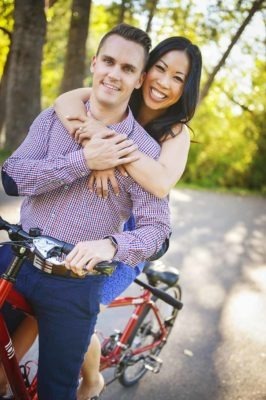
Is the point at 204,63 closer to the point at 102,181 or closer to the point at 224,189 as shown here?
the point at 224,189

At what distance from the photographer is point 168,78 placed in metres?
2.84

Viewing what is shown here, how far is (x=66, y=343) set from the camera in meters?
2.19

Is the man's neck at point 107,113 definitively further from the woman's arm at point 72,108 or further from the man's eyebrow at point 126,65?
the man's eyebrow at point 126,65

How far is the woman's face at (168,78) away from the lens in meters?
2.86

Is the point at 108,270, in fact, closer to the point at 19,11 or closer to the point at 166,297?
the point at 166,297

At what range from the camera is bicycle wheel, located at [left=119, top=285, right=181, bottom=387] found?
3.65 metres

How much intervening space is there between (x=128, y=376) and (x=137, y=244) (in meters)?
2.18

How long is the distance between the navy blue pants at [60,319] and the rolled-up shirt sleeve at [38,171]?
1.23ft

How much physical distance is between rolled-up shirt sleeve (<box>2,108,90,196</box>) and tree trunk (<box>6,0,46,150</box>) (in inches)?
163

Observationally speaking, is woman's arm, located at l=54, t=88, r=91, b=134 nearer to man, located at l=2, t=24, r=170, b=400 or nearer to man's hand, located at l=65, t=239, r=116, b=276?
man, located at l=2, t=24, r=170, b=400

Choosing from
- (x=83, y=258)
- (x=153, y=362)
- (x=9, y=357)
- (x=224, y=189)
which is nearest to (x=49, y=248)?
(x=83, y=258)

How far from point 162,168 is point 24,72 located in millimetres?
5987

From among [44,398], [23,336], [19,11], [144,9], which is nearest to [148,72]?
[23,336]

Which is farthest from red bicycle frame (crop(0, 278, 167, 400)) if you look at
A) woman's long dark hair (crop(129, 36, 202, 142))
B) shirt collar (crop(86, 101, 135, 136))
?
woman's long dark hair (crop(129, 36, 202, 142))
